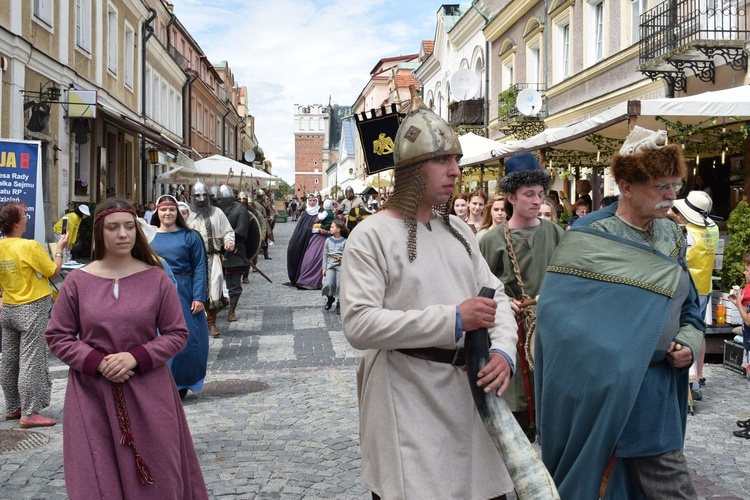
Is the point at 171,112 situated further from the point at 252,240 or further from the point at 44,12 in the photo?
the point at 252,240

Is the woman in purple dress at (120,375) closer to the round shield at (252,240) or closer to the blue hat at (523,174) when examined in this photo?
the blue hat at (523,174)

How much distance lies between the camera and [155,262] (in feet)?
13.4

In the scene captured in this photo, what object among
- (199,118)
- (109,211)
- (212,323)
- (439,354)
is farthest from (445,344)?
(199,118)

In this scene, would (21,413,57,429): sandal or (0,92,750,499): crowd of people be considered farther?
(21,413,57,429): sandal

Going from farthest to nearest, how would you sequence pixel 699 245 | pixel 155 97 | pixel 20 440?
pixel 155 97 < pixel 699 245 < pixel 20 440

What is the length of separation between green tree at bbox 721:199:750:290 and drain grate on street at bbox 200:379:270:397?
5141mm

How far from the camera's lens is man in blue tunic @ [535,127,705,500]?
3.23 meters

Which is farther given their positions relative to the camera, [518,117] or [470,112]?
[470,112]

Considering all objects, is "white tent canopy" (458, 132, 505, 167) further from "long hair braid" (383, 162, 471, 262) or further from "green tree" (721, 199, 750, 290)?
"long hair braid" (383, 162, 471, 262)

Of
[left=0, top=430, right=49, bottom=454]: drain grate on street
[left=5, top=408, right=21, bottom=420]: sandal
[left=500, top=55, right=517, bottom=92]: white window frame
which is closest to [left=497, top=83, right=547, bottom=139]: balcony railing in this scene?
[left=500, top=55, right=517, bottom=92]: white window frame

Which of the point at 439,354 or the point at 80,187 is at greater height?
the point at 80,187

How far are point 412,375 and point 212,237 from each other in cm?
763

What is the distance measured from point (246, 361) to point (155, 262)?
17.2ft

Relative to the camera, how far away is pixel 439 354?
9.39 feet
